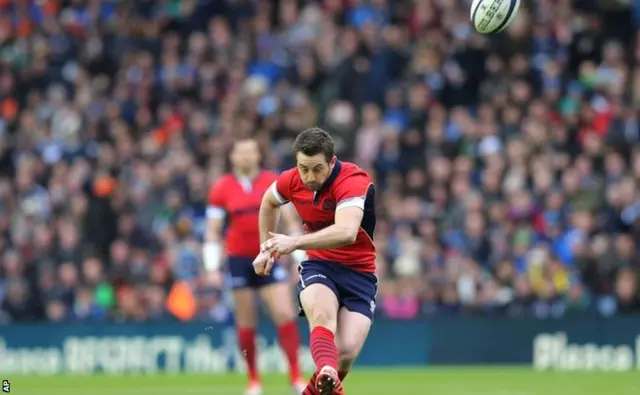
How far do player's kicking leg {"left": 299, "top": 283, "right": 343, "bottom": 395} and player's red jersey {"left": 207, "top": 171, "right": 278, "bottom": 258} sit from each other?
449 centimetres

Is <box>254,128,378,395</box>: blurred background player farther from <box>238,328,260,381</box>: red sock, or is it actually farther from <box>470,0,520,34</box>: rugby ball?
<box>238,328,260,381</box>: red sock

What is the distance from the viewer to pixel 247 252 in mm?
14477

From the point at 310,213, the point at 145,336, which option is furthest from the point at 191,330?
the point at 310,213

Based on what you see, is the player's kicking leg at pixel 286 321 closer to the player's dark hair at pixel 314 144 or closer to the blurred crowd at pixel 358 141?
the blurred crowd at pixel 358 141

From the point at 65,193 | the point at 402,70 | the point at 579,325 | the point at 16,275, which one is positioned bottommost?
the point at 579,325

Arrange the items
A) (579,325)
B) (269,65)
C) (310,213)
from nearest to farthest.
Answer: (310,213), (579,325), (269,65)

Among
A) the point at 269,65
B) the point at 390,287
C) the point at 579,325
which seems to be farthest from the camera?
the point at 269,65

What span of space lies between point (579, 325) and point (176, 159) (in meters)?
7.15

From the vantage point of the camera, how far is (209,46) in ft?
79.4

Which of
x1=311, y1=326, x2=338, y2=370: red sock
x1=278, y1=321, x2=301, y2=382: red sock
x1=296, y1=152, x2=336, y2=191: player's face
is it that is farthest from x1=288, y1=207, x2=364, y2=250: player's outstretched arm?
x1=278, y1=321, x2=301, y2=382: red sock

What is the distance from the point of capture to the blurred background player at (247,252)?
47.2ft

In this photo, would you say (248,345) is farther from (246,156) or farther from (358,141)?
(358,141)

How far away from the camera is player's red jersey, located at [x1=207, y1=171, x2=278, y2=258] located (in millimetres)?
14492

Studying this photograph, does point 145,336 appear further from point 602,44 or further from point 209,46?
point 602,44
